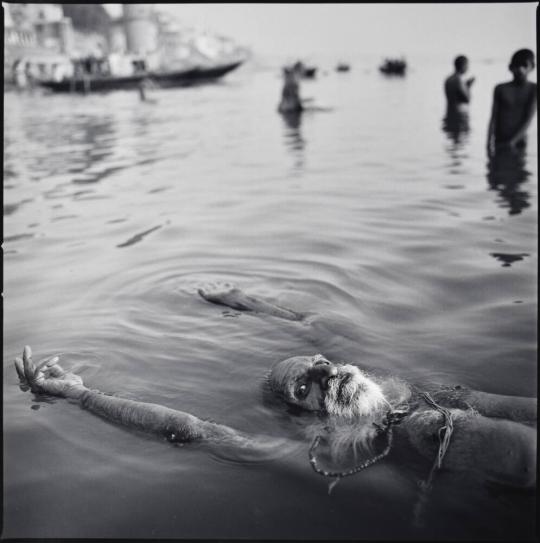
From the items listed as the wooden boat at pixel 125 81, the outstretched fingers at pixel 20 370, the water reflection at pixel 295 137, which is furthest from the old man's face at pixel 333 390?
the wooden boat at pixel 125 81

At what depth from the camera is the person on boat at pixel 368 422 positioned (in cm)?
209

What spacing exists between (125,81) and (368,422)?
39.5m

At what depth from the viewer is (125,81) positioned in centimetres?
3747

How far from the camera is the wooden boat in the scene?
121ft

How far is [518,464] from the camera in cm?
202

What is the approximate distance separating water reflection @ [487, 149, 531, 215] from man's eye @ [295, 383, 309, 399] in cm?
449

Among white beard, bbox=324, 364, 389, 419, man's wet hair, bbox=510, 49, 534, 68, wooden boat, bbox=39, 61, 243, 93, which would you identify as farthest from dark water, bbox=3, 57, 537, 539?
wooden boat, bbox=39, 61, 243, 93

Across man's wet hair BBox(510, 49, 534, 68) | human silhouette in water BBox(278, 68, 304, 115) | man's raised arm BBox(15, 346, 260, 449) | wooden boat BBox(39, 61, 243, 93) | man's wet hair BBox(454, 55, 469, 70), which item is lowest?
man's raised arm BBox(15, 346, 260, 449)

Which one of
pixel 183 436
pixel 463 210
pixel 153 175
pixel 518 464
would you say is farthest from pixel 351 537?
pixel 153 175

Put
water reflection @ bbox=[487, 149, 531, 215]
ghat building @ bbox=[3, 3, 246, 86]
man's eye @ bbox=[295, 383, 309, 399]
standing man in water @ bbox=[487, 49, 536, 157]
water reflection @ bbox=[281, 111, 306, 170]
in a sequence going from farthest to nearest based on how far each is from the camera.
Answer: ghat building @ bbox=[3, 3, 246, 86], water reflection @ bbox=[281, 111, 306, 170], standing man in water @ bbox=[487, 49, 536, 157], water reflection @ bbox=[487, 149, 531, 215], man's eye @ bbox=[295, 383, 309, 399]

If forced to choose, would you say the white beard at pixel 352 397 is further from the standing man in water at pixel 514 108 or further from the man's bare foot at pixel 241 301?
the standing man in water at pixel 514 108

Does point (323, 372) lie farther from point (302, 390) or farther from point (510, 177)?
point (510, 177)

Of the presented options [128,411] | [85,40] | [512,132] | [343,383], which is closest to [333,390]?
[343,383]

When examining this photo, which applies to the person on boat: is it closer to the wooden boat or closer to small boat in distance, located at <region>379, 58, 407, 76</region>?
the wooden boat
